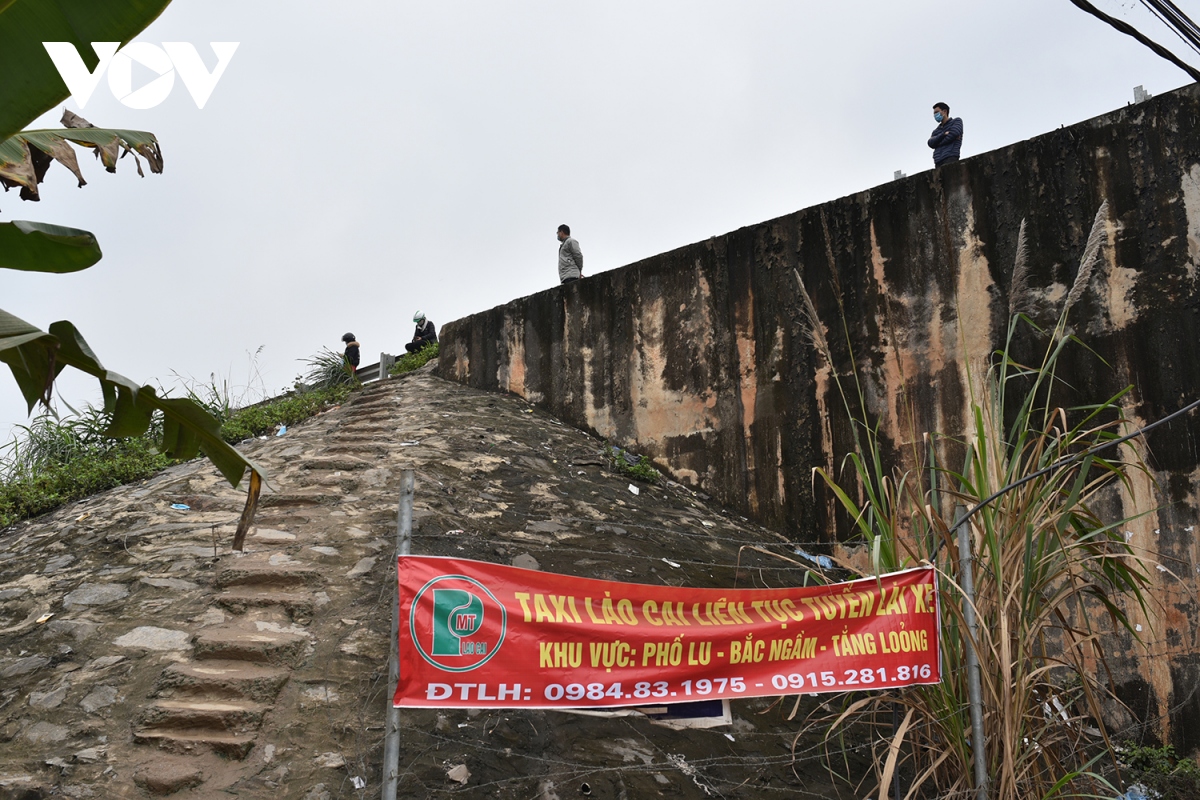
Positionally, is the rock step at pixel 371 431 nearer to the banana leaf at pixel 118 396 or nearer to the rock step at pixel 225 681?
the rock step at pixel 225 681

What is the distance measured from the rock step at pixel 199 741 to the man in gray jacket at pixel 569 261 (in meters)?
6.96

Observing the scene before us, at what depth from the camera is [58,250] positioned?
322cm

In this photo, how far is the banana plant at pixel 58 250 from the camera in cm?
291

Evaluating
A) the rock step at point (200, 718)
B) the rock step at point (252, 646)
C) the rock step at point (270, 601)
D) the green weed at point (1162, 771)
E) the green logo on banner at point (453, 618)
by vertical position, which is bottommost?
the green weed at point (1162, 771)

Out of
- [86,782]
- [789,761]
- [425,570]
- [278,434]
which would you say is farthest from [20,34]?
[278,434]

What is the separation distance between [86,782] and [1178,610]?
539cm

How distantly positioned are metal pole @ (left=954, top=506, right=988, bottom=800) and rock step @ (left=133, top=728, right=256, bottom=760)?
9.16 feet

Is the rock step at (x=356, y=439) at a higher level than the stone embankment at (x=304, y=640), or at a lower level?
higher

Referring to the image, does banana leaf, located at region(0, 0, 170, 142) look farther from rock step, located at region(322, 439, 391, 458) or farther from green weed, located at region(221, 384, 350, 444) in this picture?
green weed, located at region(221, 384, 350, 444)

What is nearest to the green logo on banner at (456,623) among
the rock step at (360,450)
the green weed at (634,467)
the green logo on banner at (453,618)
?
the green logo on banner at (453,618)

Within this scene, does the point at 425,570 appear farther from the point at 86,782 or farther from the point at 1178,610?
the point at 1178,610

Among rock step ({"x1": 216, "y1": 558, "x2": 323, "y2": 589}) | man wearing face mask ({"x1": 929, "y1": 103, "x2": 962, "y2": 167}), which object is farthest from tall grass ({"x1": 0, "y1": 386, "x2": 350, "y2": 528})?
man wearing face mask ({"x1": 929, "y1": 103, "x2": 962, "y2": 167})

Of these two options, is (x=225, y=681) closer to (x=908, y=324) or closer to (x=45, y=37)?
(x=45, y=37)

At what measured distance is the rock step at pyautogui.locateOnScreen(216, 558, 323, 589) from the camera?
16.5 ft
